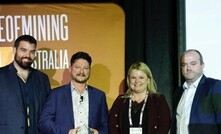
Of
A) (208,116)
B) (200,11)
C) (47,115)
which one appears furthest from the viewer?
(200,11)

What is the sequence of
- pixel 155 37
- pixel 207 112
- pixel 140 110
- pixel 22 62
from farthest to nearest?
pixel 155 37, pixel 22 62, pixel 140 110, pixel 207 112

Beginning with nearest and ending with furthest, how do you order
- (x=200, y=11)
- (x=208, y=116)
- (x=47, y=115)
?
(x=208, y=116), (x=47, y=115), (x=200, y=11)

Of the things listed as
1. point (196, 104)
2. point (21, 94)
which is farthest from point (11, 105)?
point (196, 104)

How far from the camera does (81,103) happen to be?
3.16 metres

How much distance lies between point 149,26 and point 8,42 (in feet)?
4.57

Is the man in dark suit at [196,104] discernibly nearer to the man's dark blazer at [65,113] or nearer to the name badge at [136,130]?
the name badge at [136,130]

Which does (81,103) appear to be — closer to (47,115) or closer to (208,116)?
(47,115)

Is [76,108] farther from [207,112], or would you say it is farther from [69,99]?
[207,112]

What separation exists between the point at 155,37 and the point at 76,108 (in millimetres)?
A: 1268

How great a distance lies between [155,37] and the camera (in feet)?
13.1

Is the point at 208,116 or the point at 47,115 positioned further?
the point at 47,115

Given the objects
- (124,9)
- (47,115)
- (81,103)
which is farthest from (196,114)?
(124,9)

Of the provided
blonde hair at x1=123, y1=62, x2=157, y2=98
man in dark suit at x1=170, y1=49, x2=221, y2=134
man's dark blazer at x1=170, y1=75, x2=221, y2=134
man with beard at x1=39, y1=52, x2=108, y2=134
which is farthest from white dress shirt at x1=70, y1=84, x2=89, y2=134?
man's dark blazer at x1=170, y1=75, x2=221, y2=134

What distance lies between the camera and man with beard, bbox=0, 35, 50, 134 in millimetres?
3123
